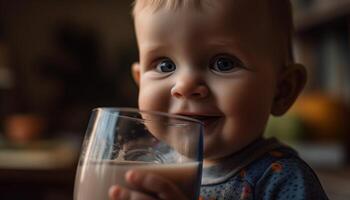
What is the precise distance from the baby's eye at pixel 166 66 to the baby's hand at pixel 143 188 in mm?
175

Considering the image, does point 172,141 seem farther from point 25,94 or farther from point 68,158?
point 25,94

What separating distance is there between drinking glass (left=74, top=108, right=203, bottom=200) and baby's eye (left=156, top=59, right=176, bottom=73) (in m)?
0.13

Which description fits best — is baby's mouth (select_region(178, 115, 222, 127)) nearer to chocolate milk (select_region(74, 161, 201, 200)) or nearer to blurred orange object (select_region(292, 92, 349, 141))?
chocolate milk (select_region(74, 161, 201, 200))

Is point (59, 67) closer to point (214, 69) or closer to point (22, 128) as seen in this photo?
point (22, 128)

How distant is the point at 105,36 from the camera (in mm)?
3848

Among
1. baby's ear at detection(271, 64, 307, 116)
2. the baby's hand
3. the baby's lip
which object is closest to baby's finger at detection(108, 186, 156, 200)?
the baby's hand

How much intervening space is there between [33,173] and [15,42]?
1.60 m

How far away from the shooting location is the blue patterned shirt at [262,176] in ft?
1.88

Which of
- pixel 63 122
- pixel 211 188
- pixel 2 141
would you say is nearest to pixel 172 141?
pixel 211 188

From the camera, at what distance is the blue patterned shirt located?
0.57 metres

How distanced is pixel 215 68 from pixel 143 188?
19 centimetres

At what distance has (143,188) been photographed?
0.47 meters

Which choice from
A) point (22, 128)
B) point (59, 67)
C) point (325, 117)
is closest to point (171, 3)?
point (325, 117)

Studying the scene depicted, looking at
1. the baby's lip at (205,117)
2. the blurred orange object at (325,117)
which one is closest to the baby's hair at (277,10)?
the baby's lip at (205,117)
